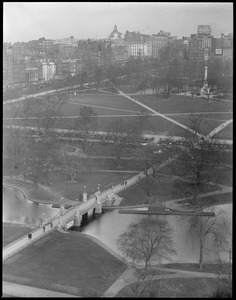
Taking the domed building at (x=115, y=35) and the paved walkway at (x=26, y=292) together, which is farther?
the domed building at (x=115, y=35)

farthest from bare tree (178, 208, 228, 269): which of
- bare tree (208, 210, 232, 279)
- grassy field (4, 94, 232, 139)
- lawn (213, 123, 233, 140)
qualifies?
grassy field (4, 94, 232, 139)

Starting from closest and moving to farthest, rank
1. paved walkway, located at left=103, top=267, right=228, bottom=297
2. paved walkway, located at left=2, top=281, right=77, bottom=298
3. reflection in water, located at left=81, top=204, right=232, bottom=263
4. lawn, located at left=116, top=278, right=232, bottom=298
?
paved walkway, located at left=2, top=281, right=77, bottom=298 → lawn, located at left=116, top=278, right=232, bottom=298 → paved walkway, located at left=103, top=267, right=228, bottom=297 → reflection in water, located at left=81, top=204, right=232, bottom=263

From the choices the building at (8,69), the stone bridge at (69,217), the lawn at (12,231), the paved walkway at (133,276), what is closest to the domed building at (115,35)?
the building at (8,69)

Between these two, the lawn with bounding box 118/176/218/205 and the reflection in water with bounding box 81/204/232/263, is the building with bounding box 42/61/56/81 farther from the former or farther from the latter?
the reflection in water with bounding box 81/204/232/263

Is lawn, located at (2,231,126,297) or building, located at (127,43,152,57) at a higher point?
building, located at (127,43,152,57)

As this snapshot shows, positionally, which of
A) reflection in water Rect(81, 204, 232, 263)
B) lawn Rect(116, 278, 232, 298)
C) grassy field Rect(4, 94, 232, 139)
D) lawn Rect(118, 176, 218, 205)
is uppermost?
grassy field Rect(4, 94, 232, 139)

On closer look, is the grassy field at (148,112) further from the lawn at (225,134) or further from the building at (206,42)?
the building at (206,42)

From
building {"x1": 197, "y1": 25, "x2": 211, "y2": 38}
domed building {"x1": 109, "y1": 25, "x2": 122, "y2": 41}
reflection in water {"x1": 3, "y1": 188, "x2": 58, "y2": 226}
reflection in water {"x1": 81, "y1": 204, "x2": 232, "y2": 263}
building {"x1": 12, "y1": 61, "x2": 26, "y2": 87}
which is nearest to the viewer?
reflection in water {"x1": 81, "y1": 204, "x2": 232, "y2": 263}

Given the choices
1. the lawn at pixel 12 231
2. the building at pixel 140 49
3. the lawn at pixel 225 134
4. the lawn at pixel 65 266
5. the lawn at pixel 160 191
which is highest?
the building at pixel 140 49
